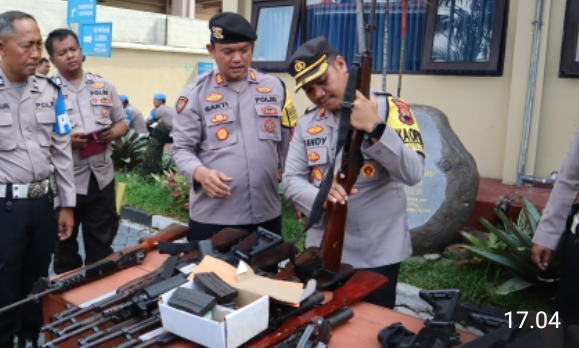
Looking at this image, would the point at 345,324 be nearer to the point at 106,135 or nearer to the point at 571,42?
the point at 106,135

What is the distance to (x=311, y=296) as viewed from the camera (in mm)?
1657

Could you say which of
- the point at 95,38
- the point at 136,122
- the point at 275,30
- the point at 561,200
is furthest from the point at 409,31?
the point at 136,122

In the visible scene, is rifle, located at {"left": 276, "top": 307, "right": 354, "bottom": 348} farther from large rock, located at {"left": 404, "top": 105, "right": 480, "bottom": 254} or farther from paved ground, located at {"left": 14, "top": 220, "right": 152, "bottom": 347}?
paved ground, located at {"left": 14, "top": 220, "right": 152, "bottom": 347}

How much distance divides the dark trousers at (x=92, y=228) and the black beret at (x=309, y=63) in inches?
90.5

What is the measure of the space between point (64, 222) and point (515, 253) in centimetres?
304

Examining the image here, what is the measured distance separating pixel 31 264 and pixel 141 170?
16.6 feet

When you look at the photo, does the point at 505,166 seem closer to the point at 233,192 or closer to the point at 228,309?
the point at 233,192

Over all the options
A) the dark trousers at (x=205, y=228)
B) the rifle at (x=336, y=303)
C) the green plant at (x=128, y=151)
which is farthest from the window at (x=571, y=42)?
the green plant at (x=128, y=151)

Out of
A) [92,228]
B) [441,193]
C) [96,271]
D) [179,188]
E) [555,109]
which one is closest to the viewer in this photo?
[96,271]

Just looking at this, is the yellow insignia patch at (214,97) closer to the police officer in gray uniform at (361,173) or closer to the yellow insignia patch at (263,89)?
the yellow insignia patch at (263,89)

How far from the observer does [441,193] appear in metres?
4.22

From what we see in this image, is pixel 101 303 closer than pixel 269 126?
Yes

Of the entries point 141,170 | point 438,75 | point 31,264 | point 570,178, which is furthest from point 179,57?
point 570,178

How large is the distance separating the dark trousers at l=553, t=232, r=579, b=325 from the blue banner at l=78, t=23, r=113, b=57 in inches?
313
